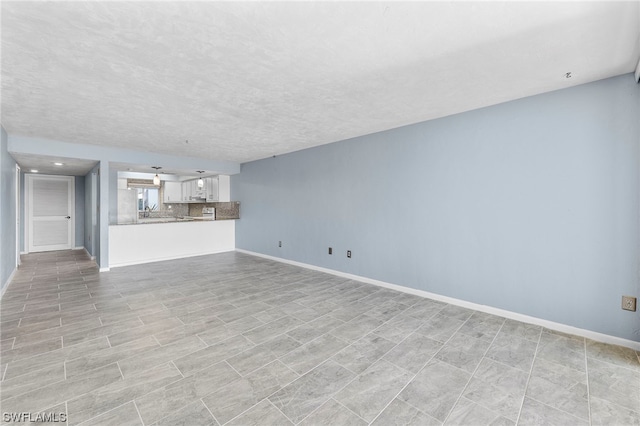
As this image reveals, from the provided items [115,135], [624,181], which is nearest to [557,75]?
[624,181]

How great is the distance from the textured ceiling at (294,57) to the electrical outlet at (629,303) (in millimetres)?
1962

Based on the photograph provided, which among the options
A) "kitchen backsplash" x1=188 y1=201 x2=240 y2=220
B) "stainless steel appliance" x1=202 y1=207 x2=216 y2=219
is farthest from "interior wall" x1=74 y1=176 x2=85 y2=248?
"kitchen backsplash" x1=188 y1=201 x2=240 y2=220

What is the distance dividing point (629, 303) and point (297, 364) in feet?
9.48

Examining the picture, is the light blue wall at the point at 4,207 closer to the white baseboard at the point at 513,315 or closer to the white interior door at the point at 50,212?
the white interior door at the point at 50,212

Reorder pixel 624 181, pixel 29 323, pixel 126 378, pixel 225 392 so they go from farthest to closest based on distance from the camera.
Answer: pixel 29 323 < pixel 624 181 < pixel 126 378 < pixel 225 392

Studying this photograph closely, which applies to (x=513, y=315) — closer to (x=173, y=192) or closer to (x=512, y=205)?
(x=512, y=205)

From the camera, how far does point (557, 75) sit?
2.42 metres

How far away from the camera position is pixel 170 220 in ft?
23.3

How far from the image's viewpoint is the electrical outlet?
236 cm

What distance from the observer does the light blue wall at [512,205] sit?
8.01 feet

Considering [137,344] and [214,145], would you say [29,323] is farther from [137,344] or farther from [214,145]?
[214,145]

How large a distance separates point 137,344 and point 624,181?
4.51 metres

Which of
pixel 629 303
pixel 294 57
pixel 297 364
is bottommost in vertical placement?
pixel 297 364

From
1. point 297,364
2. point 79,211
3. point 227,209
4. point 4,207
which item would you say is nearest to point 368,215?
point 297,364
